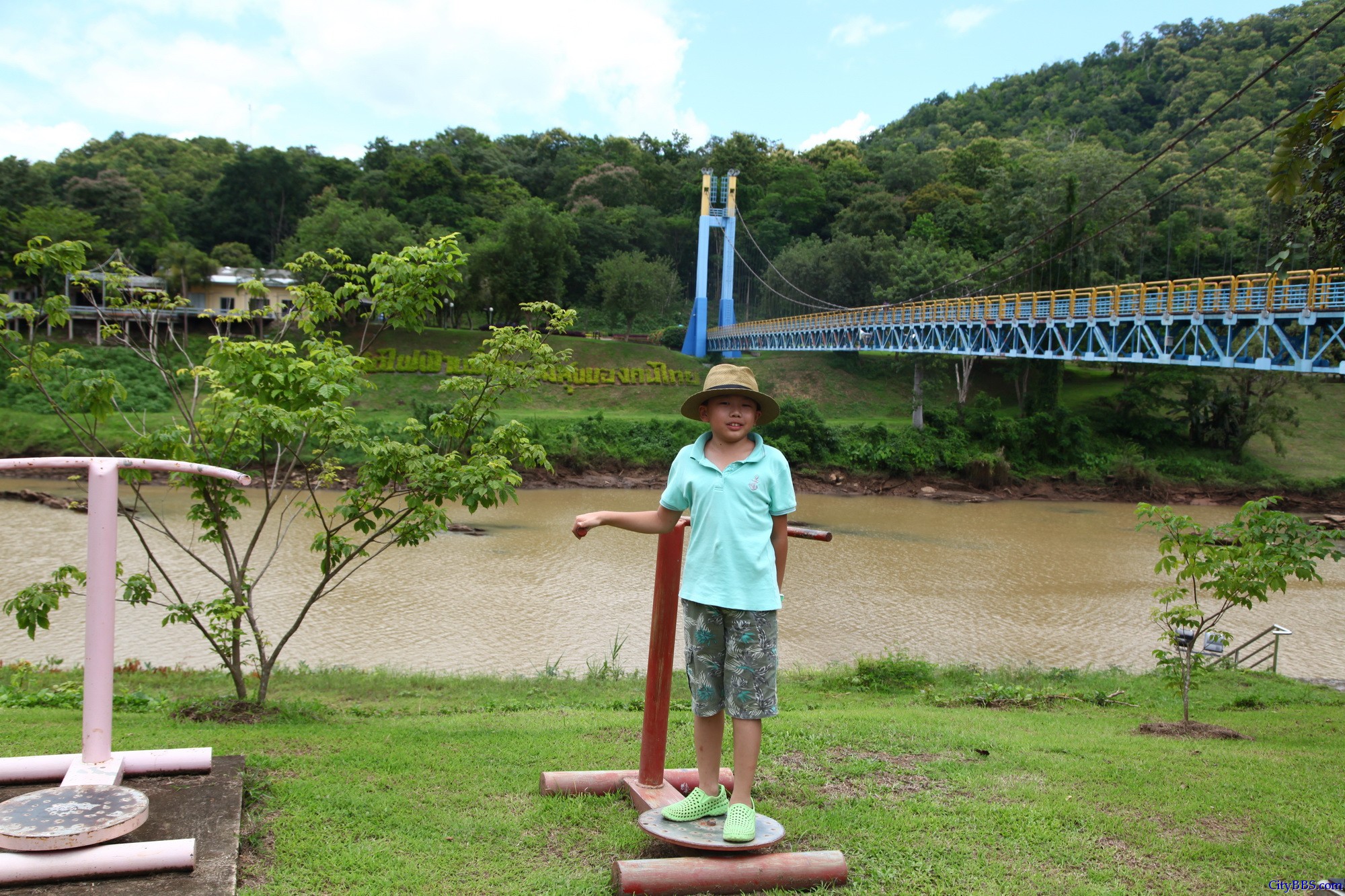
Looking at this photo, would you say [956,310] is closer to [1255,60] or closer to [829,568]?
[829,568]

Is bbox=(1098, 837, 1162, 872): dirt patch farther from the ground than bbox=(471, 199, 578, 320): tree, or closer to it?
closer to it

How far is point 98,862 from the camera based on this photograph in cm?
240

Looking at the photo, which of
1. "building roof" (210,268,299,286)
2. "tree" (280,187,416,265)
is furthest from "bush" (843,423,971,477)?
"building roof" (210,268,299,286)

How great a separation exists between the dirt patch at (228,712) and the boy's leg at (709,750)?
302cm

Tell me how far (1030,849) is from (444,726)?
2.99 metres

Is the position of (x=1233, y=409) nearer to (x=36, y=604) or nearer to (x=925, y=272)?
(x=925, y=272)

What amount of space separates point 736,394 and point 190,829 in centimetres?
197

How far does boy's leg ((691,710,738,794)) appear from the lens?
9.62 feet

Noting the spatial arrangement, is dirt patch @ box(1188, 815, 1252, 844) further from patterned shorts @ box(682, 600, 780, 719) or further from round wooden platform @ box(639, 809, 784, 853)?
patterned shorts @ box(682, 600, 780, 719)

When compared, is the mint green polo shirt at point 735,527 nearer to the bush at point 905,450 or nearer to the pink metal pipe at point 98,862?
the pink metal pipe at point 98,862

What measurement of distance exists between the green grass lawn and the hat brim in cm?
131

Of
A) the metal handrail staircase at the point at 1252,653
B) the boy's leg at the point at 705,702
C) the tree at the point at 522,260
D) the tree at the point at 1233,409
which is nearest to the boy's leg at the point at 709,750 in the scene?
the boy's leg at the point at 705,702

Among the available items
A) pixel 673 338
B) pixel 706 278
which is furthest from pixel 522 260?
pixel 706 278

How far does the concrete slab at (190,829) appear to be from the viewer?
2.37 meters
